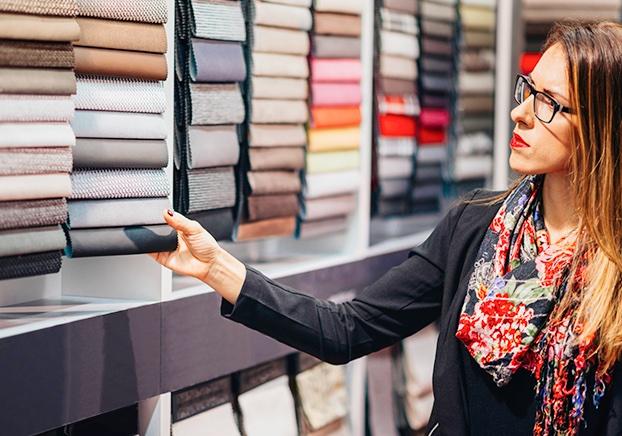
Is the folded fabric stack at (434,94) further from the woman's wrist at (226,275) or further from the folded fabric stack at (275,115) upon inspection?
the woman's wrist at (226,275)

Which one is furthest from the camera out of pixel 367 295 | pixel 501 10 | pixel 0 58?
pixel 501 10

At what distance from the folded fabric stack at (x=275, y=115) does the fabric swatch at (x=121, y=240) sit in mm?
500

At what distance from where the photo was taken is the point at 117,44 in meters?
2.15

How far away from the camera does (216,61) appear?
2469 mm

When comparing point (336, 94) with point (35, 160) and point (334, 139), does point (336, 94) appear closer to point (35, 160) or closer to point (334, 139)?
point (334, 139)

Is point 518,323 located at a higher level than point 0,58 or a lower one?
lower

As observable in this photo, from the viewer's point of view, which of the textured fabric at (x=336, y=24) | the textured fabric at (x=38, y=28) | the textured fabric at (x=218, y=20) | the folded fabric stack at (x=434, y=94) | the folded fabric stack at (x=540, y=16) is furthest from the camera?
the folded fabric stack at (x=540, y=16)

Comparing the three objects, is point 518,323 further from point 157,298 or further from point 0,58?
point 0,58

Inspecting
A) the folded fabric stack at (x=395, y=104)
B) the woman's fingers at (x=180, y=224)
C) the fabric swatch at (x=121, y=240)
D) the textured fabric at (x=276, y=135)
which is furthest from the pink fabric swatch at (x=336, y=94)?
the woman's fingers at (x=180, y=224)

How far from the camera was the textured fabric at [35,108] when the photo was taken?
1.92 meters

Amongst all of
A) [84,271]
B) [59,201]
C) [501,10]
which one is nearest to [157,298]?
[84,271]

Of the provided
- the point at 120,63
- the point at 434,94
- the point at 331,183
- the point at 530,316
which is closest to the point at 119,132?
the point at 120,63

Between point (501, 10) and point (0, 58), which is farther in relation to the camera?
point (501, 10)

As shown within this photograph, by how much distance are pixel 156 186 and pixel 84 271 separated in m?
0.31
